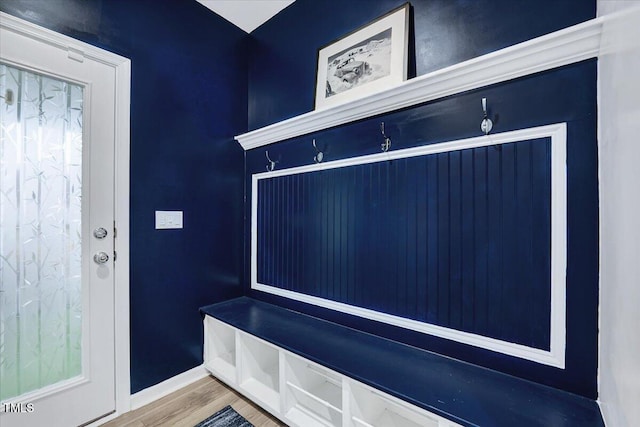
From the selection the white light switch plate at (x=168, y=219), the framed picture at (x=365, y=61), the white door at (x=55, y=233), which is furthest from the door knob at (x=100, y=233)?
the framed picture at (x=365, y=61)

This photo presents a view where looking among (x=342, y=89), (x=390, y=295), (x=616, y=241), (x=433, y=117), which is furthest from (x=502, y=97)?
(x=390, y=295)

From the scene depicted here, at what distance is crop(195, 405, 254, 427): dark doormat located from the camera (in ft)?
4.87

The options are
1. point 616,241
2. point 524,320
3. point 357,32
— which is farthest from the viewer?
point 357,32

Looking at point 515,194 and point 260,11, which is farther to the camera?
point 260,11

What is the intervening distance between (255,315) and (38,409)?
111 cm

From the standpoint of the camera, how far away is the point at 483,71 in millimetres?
1150

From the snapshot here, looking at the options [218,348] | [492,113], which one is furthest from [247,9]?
[218,348]

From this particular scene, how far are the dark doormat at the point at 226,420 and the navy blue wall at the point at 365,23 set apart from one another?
196cm

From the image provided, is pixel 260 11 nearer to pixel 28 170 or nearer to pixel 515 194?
pixel 28 170

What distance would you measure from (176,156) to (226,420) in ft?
5.45

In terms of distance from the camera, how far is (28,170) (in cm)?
132

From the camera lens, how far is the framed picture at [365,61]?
145 centimetres

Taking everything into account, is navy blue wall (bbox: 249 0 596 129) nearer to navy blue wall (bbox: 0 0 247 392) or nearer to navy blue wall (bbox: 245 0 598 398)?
navy blue wall (bbox: 245 0 598 398)

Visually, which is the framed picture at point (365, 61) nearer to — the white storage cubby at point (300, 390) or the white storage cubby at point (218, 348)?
the white storage cubby at point (300, 390)
